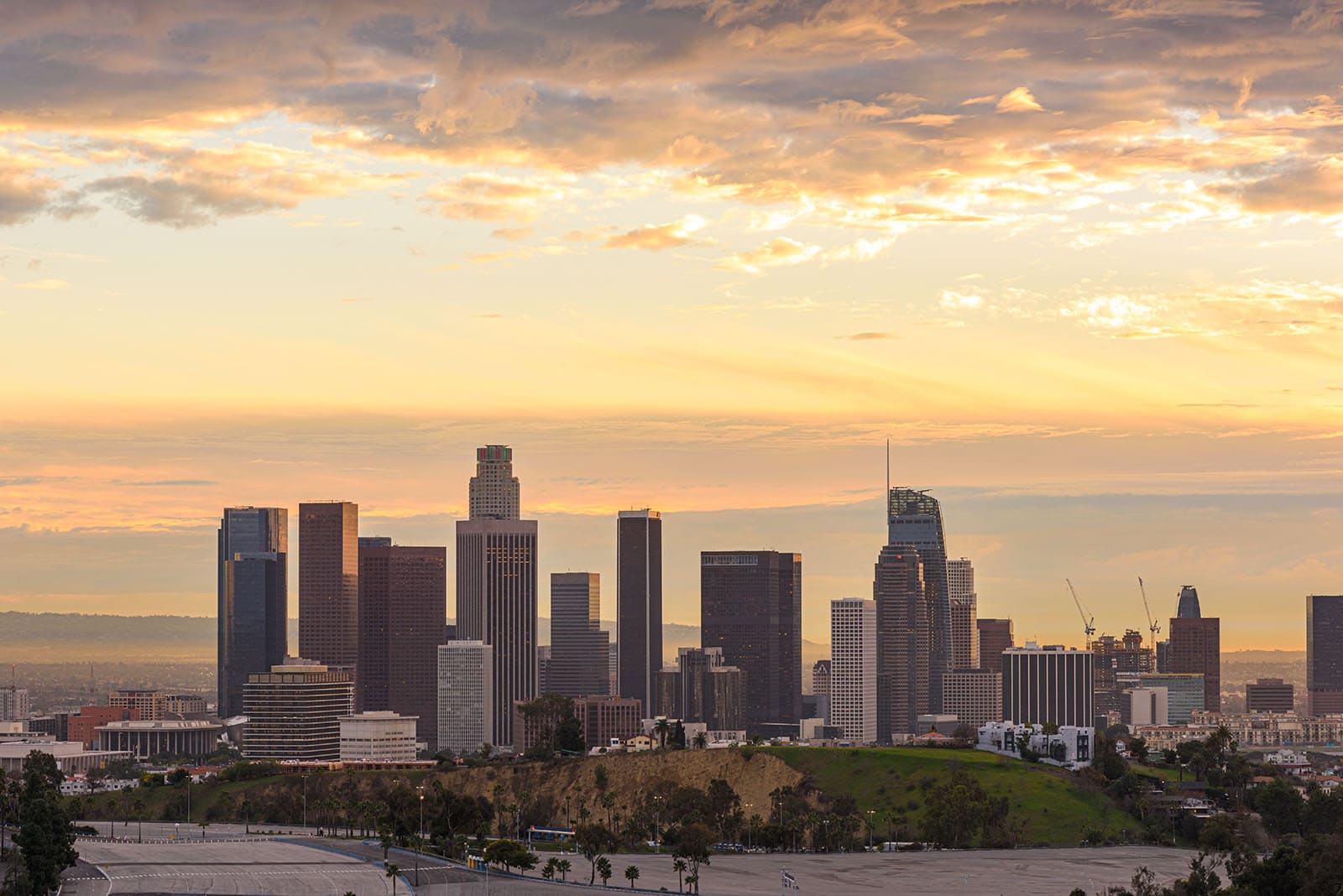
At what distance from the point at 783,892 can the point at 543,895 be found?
26.1m

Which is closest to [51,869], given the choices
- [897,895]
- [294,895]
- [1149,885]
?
[294,895]

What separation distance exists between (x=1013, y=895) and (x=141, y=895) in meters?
93.8

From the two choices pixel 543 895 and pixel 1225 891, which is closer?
pixel 1225 891

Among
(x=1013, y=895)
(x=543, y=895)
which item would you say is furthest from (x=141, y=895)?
(x=1013, y=895)

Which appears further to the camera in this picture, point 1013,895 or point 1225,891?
point 1013,895

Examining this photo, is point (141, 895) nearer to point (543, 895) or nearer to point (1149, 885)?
point (543, 895)

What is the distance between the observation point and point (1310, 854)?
595ft

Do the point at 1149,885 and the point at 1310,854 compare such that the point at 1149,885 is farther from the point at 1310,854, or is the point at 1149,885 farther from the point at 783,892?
the point at 783,892

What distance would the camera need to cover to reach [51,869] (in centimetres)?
19900

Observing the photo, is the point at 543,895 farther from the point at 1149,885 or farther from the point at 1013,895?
the point at 1149,885

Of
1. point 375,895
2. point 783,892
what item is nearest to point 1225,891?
point 783,892

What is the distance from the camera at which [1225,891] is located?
184125mm

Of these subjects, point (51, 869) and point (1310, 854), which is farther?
point (51, 869)

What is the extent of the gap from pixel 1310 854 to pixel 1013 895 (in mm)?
32275
